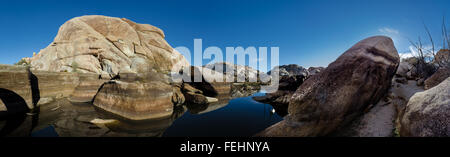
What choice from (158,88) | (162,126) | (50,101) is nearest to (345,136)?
(162,126)

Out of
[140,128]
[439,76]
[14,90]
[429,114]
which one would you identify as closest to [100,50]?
[14,90]

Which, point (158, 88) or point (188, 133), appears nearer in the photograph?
point (188, 133)

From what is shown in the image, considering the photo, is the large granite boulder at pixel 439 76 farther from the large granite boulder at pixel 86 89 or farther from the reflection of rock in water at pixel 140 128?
the large granite boulder at pixel 86 89

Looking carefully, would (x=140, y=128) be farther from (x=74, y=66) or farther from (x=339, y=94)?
(x=74, y=66)

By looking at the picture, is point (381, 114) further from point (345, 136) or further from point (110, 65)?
point (110, 65)

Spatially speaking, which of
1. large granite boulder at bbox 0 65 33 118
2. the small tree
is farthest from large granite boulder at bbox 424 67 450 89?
the small tree

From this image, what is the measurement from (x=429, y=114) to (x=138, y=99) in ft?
27.3

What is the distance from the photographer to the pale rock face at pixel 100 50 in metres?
20.8

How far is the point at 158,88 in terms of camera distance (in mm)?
7105

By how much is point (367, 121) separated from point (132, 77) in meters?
9.97

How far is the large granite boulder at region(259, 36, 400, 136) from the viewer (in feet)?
10.1

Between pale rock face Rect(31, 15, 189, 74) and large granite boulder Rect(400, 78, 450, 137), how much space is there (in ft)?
83.3

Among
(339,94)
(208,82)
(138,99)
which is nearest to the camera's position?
(339,94)

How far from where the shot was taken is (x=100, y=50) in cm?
2264
